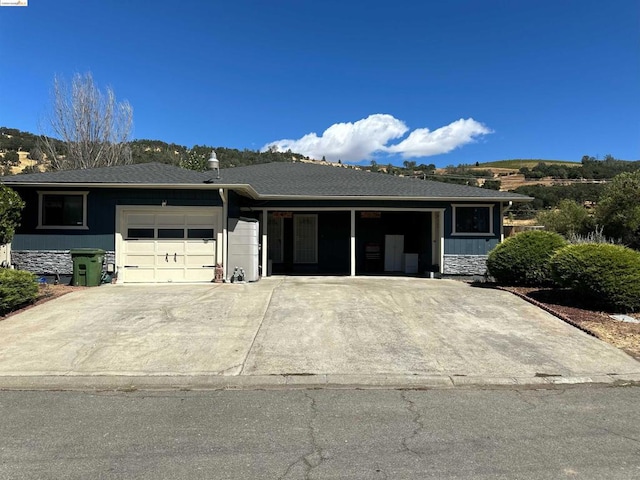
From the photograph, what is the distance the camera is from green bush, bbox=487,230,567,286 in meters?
11.7

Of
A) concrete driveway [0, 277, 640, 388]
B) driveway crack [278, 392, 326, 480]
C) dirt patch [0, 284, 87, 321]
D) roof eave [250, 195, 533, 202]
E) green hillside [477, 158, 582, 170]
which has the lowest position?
driveway crack [278, 392, 326, 480]

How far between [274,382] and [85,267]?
28.7ft

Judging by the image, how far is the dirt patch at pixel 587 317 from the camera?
746 centimetres

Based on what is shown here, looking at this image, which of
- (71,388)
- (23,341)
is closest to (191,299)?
(23,341)

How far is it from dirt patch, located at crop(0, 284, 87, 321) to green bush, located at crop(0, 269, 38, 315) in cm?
11

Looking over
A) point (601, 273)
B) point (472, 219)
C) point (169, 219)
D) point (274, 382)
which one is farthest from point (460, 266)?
point (274, 382)

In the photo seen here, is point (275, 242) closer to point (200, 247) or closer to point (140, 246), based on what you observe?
point (200, 247)

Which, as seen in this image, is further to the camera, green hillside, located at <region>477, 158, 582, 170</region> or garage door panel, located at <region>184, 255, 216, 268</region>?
green hillside, located at <region>477, 158, 582, 170</region>

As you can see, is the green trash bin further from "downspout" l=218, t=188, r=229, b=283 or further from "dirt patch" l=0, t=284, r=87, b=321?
"downspout" l=218, t=188, r=229, b=283

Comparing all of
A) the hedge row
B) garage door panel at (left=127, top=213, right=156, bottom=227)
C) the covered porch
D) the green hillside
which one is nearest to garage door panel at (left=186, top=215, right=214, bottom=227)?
garage door panel at (left=127, top=213, right=156, bottom=227)

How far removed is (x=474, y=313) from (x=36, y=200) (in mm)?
12374

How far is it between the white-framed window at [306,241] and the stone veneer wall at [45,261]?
715 cm

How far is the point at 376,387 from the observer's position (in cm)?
561

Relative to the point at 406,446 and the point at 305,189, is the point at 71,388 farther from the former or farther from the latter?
the point at 305,189
